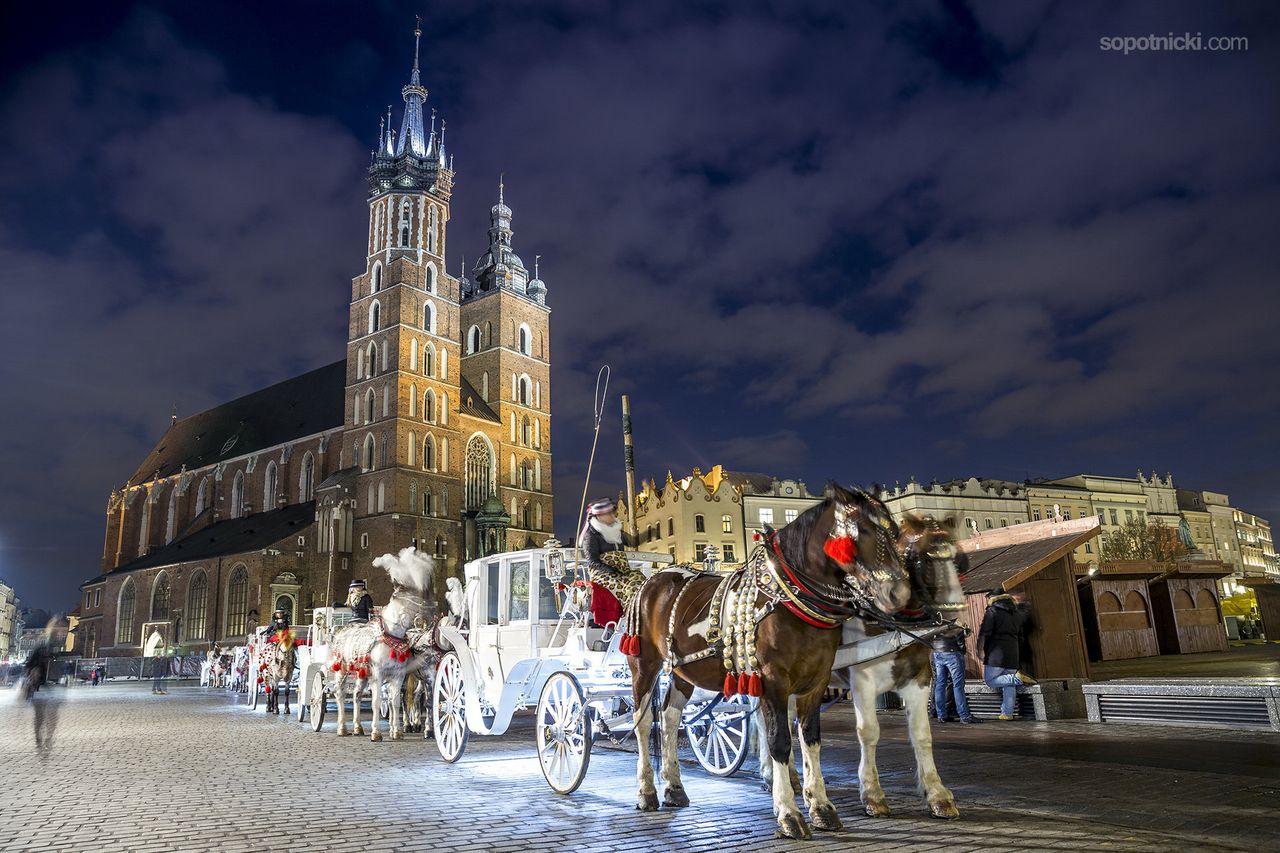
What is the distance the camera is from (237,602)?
49188 millimetres

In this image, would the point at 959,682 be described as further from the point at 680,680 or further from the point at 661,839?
the point at 661,839

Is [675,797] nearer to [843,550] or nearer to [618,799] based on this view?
[618,799]

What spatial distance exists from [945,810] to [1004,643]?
6042mm

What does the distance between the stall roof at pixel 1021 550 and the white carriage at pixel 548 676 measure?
5.43m

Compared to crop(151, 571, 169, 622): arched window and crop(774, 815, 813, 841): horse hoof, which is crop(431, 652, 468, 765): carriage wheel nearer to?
crop(774, 815, 813, 841): horse hoof

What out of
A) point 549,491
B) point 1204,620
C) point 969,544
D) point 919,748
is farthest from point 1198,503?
point 919,748

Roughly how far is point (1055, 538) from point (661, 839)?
31.8ft

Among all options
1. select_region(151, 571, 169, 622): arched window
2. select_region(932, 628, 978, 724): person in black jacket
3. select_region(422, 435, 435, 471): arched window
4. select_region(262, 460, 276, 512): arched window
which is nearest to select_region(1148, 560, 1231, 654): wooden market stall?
select_region(932, 628, 978, 724): person in black jacket

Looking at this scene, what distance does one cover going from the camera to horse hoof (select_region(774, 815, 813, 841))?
504 centimetres

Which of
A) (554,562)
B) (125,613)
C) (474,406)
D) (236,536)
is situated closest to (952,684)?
(554,562)

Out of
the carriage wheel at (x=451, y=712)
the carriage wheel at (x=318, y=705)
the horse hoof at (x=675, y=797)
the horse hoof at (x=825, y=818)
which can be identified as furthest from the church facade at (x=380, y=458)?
the horse hoof at (x=825, y=818)

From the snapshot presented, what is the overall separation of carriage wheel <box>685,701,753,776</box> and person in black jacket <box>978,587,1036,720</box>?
4606 mm

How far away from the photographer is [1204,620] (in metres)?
21.2

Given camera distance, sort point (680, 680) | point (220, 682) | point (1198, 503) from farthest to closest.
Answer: point (1198, 503) → point (220, 682) → point (680, 680)
